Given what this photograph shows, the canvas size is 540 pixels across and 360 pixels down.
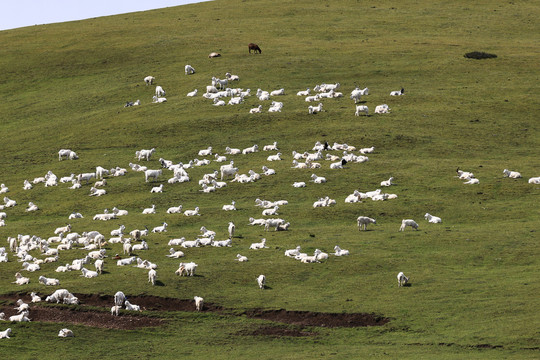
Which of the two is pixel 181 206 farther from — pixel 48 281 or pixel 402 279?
pixel 402 279

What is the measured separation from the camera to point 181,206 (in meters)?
50.3

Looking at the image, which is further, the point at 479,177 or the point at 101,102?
the point at 101,102

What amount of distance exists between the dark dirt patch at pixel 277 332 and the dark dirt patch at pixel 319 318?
0.49 m

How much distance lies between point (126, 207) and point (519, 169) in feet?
79.8

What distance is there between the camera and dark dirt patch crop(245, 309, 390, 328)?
33.8m

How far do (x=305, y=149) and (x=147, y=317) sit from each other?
90.1 ft

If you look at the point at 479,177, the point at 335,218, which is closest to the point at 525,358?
the point at 335,218

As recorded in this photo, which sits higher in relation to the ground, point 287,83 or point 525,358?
point 287,83

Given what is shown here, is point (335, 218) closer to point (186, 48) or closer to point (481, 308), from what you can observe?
point (481, 308)

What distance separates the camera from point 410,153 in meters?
59.2

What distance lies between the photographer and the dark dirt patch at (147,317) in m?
33.9

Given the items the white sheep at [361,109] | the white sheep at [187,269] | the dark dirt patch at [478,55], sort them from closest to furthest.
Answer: the white sheep at [187,269] < the white sheep at [361,109] < the dark dirt patch at [478,55]

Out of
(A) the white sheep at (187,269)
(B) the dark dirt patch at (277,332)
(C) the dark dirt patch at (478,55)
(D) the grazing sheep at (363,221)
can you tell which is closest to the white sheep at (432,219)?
(D) the grazing sheep at (363,221)

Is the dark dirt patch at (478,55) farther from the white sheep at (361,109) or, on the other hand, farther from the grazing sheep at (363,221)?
the grazing sheep at (363,221)
